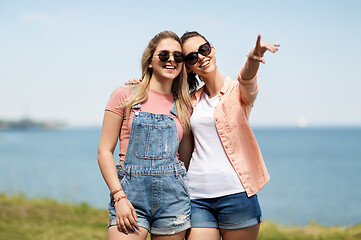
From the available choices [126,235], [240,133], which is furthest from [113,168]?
[240,133]

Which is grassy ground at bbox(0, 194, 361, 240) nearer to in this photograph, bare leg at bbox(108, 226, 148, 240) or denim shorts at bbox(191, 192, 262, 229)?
denim shorts at bbox(191, 192, 262, 229)

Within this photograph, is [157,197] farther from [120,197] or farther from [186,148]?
[186,148]

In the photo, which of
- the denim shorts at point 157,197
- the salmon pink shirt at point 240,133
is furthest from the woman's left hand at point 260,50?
the denim shorts at point 157,197

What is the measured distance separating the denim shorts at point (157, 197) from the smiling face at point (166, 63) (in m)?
0.71

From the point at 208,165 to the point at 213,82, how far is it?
0.69 m

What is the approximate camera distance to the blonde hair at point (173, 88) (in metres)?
2.91

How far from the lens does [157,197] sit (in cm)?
275

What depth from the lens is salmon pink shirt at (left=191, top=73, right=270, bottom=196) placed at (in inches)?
117

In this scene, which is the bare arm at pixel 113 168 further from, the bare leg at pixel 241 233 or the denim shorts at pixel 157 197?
the bare leg at pixel 241 233

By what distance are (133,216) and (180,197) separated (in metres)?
0.37

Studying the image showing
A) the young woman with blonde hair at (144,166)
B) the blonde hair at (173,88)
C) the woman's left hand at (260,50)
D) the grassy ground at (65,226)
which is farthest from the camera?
the grassy ground at (65,226)

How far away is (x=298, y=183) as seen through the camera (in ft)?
104

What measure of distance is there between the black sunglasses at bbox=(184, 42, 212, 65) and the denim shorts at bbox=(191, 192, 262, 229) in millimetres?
1090

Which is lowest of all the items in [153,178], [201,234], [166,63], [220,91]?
[201,234]
